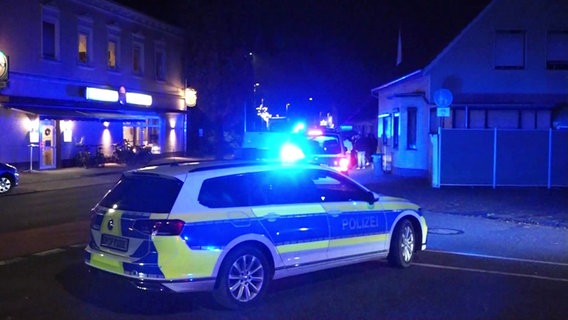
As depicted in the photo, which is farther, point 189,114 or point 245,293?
point 189,114

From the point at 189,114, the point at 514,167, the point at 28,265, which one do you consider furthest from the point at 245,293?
the point at 189,114

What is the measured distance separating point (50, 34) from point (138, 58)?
823cm

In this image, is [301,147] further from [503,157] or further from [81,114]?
[81,114]

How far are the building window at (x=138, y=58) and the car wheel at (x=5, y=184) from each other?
17278 mm

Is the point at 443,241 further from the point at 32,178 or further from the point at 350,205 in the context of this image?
the point at 32,178

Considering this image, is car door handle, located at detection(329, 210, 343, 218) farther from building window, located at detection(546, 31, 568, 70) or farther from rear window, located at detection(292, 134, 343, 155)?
building window, located at detection(546, 31, 568, 70)

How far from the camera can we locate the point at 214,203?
282 inches

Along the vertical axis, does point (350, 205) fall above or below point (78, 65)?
below

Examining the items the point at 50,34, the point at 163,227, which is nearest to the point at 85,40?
the point at 50,34

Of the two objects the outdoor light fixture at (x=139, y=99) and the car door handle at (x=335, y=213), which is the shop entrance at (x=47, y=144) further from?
the car door handle at (x=335, y=213)

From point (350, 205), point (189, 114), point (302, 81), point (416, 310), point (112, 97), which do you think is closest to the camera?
point (416, 310)

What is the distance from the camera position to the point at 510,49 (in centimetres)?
2386

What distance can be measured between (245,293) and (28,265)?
378 cm

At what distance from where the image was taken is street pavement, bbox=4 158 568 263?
1159cm
